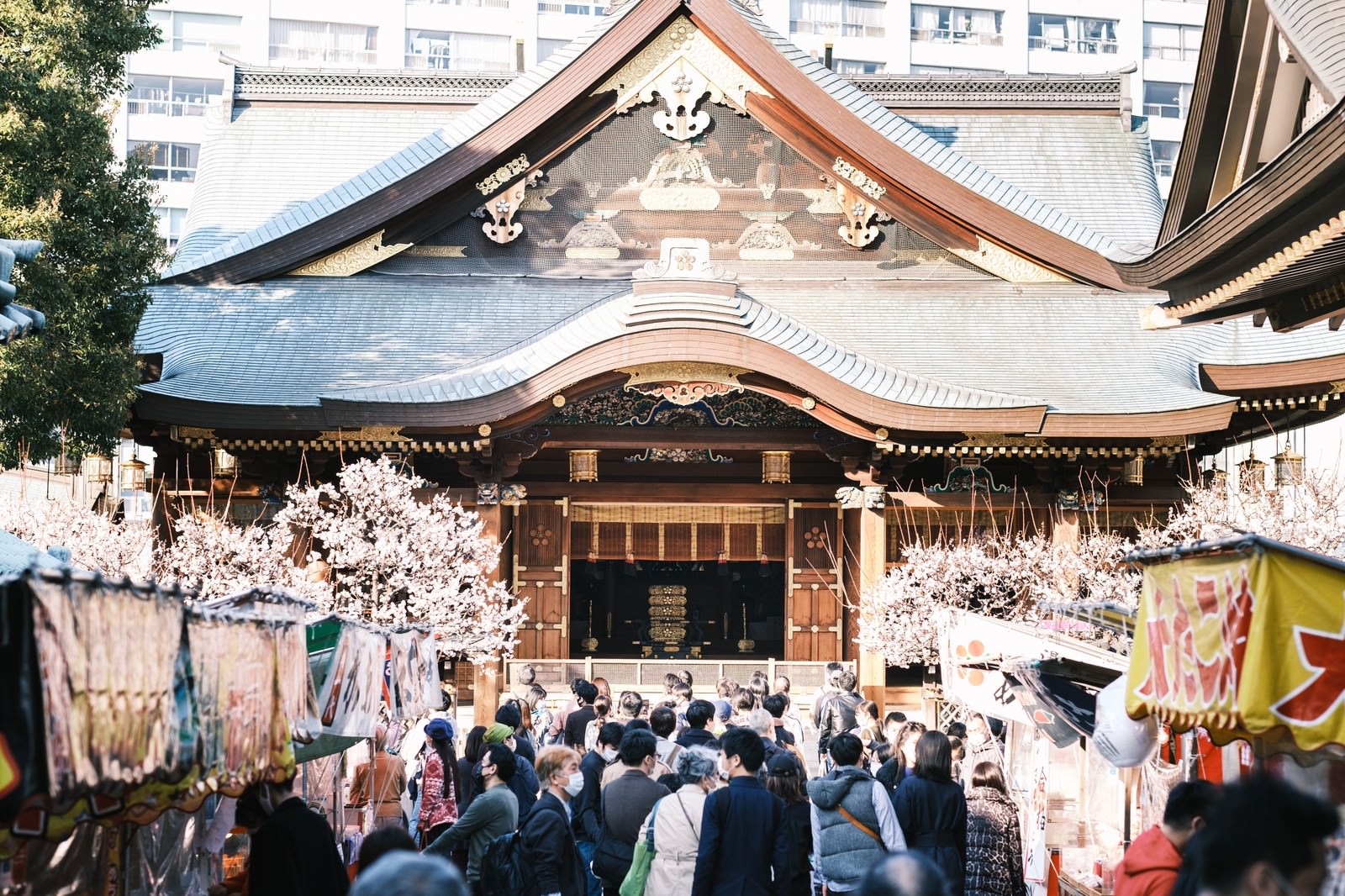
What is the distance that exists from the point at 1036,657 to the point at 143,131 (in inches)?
1724

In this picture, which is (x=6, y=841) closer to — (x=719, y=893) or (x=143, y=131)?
(x=719, y=893)

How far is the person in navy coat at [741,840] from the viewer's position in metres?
7.06

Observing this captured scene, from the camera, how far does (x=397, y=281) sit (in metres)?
20.2

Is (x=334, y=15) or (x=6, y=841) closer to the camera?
(x=6, y=841)

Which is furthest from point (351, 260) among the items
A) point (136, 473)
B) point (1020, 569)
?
point (1020, 569)

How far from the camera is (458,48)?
163 feet

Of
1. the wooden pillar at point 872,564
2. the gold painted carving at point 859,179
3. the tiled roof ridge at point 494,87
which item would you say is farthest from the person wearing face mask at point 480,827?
the tiled roof ridge at point 494,87

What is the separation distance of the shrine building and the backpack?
31.0ft

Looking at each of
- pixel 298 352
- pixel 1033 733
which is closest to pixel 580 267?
pixel 298 352

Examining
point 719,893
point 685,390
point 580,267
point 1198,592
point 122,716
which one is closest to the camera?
point 122,716

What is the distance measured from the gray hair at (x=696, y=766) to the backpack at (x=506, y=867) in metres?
0.91

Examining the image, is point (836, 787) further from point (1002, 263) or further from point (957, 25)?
point (957, 25)

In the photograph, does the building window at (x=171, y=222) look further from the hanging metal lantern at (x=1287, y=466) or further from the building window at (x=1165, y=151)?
the hanging metal lantern at (x=1287, y=466)

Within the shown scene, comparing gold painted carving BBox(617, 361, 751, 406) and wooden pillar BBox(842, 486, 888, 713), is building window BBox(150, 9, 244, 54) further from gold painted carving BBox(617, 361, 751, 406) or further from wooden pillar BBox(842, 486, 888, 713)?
wooden pillar BBox(842, 486, 888, 713)
